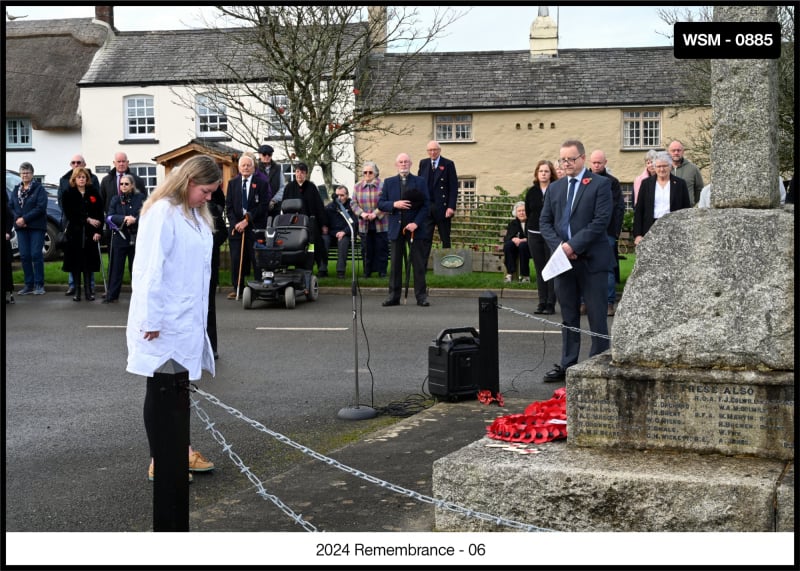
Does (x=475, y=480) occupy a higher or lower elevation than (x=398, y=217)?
lower

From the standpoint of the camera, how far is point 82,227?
18031 millimetres

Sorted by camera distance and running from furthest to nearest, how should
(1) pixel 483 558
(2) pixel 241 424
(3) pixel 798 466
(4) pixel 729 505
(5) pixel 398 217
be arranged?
1. (5) pixel 398 217
2. (2) pixel 241 424
3. (4) pixel 729 505
4. (3) pixel 798 466
5. (1) pixel 483 558

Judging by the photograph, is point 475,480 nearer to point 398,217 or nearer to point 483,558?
point 483,558

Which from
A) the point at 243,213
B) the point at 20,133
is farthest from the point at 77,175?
the point at 20,133

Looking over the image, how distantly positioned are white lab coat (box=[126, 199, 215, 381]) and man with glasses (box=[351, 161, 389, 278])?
12354mm

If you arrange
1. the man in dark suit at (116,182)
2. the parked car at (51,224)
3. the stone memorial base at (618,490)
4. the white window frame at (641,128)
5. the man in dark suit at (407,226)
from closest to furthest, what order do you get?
the stone memorial base at (618,490) < the man in dark suit at (407,226) < the man in dark suit at (116,182) < the parked car at (51,224) < the white window frame at (641,128)

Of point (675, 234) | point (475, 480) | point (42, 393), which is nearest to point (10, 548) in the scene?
point (475, 480)

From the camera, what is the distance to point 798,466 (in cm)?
476

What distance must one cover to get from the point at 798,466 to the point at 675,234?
1599 mm

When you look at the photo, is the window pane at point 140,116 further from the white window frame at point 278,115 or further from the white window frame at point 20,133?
the white window frame at point 278,115

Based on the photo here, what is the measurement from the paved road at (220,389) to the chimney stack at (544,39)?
97.2 feet

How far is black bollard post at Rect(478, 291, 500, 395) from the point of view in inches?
364

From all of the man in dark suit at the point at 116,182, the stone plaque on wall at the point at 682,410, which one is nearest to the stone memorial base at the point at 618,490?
the stone plaque on wall at the point at 682,410

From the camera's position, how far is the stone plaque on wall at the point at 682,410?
18.4ft
